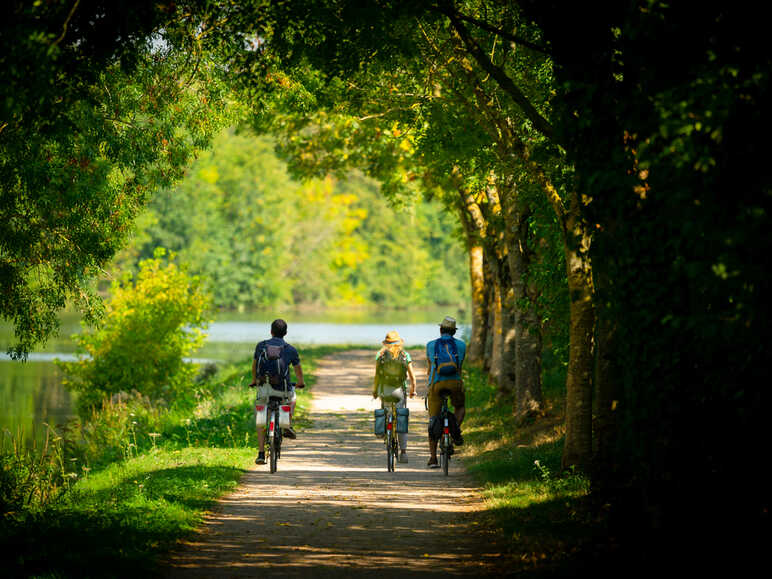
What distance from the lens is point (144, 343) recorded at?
2653 centimetres

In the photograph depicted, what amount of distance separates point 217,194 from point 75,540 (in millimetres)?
86283

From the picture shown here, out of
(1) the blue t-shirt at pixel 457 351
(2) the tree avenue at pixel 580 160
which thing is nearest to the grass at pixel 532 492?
(2) the tree avenue at pixel 580 160

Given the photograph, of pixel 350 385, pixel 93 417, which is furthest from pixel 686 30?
pixel 350 385

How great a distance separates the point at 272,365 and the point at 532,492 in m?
3.78

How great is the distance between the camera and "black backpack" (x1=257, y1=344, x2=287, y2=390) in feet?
42.8

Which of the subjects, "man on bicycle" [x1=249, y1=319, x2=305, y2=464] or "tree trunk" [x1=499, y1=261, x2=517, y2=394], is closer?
"man on bicycle" [x1=249, y1=319, x2=305, y2=464]

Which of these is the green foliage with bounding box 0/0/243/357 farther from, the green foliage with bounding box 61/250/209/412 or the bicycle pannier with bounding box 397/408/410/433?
the green foliage with bounding box 61/250/209/412

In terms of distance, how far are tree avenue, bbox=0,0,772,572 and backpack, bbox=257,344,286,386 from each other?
350 centimetres

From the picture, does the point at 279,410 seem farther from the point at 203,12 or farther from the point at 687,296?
the point at 687,296

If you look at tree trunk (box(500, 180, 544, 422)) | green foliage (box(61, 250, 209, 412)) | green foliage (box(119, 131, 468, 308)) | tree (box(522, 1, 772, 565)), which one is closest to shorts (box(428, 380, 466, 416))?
tree trunk (box(500, 180, 544, 422))

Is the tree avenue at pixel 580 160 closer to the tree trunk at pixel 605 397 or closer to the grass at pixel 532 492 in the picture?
the tree trunk at pixel 605 397

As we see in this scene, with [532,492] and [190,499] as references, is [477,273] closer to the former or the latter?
[532,492]

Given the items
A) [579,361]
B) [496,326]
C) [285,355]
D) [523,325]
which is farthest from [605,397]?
[496,326]

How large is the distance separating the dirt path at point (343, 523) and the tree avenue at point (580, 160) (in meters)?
1.51
